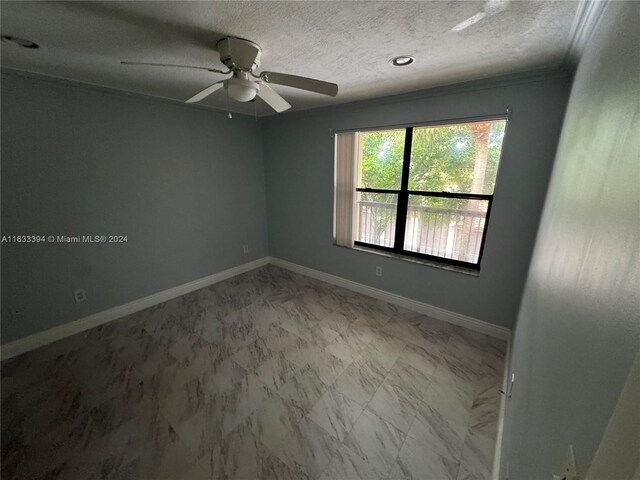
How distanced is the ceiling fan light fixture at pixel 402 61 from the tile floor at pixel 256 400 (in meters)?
2.23

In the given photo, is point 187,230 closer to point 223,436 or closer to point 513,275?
point 223,436

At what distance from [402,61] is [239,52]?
1059mm

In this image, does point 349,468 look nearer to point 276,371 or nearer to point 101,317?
point 276,371

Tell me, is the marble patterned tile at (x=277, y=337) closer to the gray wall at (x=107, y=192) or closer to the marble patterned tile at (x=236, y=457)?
the marble patterned tile at (x=236, y=457)

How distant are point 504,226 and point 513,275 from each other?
438mm

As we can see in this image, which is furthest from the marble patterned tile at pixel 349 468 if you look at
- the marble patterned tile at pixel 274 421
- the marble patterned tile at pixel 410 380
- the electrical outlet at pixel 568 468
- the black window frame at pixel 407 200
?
the black window frame at pixel 407 200

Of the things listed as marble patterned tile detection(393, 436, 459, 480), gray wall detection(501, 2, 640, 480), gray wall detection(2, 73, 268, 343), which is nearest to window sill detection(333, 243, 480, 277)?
marble patterned tile detection(393, 436, 459, 480)

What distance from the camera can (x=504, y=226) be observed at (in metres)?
2.13

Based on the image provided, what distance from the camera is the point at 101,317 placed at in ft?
8.21

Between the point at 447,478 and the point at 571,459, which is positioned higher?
the point at 571,459

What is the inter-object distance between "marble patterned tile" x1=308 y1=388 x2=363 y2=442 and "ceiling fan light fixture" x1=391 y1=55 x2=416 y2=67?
2.33m

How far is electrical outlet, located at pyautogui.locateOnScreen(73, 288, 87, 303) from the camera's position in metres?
2.36

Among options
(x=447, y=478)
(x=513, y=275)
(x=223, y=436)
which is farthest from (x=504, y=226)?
(x=223, y=436)

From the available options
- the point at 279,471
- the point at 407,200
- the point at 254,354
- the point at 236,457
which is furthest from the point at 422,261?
the point at 236,457
